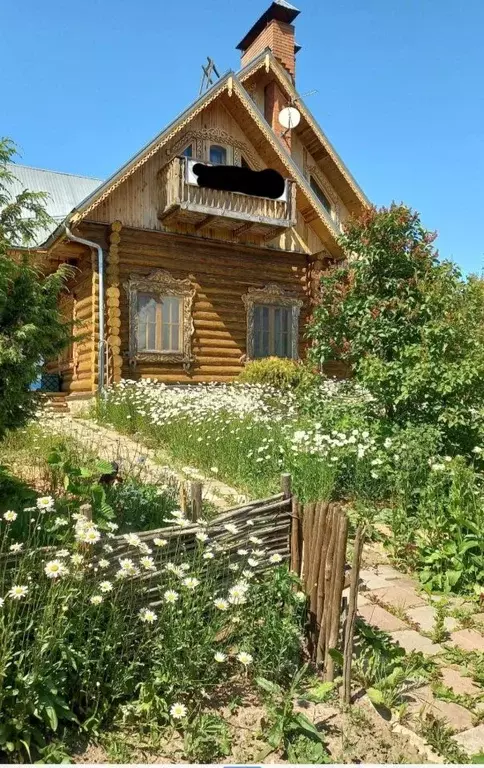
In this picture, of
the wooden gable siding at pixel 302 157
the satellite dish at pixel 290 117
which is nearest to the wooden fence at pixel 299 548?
the satellite dish at pixel 290 117

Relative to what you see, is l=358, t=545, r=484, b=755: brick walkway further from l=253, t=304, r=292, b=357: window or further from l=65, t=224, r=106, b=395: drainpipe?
l=253, t=304, r=292, b=357: window

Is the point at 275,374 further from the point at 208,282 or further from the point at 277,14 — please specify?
the point at 277,14

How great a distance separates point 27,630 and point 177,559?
3.21ft

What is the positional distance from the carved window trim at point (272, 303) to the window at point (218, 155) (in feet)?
11.4

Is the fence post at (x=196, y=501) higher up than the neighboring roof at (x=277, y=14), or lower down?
lower down

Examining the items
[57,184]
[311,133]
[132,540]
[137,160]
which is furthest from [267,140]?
[132,540]

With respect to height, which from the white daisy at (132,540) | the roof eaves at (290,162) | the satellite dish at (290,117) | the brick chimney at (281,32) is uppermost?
the brick chimney at (281,32)

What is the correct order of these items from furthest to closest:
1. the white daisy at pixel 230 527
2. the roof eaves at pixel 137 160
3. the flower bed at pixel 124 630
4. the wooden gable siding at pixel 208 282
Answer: the wooden gable siding at pixel 208 282, the roof eaves at pixel 137 160, the white daisy at pixel 230 527, the flower bed at pixel 124 630

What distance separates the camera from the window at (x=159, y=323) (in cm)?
1330

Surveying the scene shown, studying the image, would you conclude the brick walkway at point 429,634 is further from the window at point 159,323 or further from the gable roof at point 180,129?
the window at point 159,323

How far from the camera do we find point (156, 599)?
3232 mm

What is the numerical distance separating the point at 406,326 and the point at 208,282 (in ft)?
26.0

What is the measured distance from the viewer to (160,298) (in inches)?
532

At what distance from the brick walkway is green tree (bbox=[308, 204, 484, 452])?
223cm
